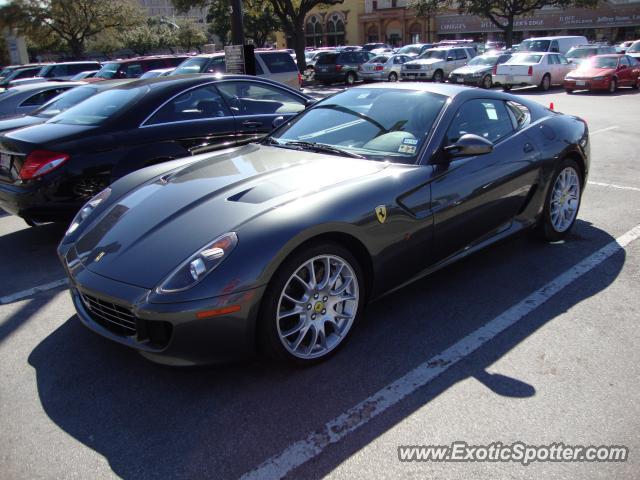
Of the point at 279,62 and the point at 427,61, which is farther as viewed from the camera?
the point at 427,61

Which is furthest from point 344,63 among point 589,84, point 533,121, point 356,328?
point 356,328

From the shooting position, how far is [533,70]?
65.7 feet

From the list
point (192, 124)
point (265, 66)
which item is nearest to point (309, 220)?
point (192, 124)

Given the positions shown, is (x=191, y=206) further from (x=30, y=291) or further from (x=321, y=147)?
(x=30, y=291)

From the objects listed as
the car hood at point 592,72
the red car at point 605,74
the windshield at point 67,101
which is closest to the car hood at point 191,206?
the windshield at point 67,101

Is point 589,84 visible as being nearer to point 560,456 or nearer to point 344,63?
point 344,63

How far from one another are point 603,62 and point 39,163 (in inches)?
791

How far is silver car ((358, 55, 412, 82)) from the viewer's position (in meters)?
26.0

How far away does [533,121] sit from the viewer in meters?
4.59

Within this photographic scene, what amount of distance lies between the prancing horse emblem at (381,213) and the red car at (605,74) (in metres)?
18.8

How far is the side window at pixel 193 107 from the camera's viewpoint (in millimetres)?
5574

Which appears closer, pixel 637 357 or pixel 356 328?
pixel 637 357

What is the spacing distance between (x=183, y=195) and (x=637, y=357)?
277 centimetres

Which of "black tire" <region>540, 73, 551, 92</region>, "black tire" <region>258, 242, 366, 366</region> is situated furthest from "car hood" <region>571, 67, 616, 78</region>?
"black tire" <region>258, 242, 366, 366</region>
